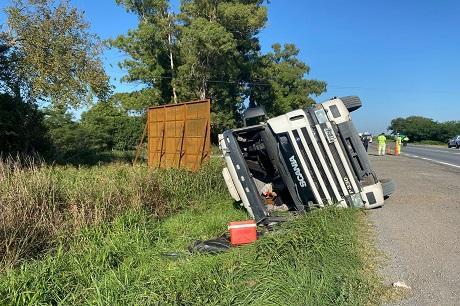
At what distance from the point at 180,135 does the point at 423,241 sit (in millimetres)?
9579

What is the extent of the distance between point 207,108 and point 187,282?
934 cm

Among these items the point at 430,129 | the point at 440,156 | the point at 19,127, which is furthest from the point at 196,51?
the point at 430,129

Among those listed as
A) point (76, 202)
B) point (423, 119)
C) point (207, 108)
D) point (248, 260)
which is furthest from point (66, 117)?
point (423, 119)

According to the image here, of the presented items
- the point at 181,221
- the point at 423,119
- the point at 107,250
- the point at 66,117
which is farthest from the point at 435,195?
the point at 423,119

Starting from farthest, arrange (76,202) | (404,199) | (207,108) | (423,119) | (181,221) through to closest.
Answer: (423,119) → (207,108) → (404,199) → (181,221) → (76,202)

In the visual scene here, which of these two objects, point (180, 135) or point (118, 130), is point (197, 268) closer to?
point (180, 135)

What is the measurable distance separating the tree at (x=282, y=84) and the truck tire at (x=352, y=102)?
1335 inches

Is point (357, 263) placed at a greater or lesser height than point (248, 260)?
lesser

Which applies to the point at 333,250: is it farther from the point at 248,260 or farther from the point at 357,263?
the point at 248,260

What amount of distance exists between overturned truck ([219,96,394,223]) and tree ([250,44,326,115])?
Result: 3486 cm

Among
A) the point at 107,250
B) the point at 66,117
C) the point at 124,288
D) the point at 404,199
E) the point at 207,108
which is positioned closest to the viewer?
the point at 124,288

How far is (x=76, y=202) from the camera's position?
727 centimetres

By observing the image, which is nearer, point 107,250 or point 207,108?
point 107,250

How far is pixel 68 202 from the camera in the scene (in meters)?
7.24
